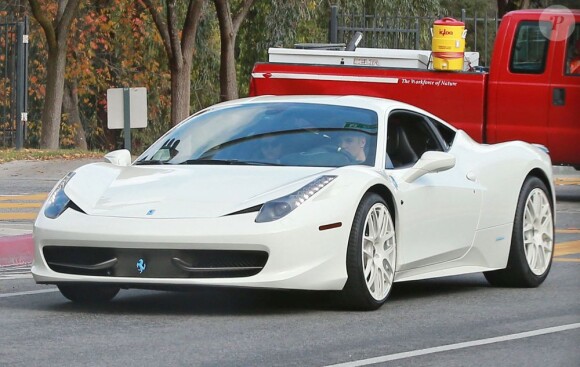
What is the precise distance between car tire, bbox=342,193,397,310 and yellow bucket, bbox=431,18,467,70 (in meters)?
10.5

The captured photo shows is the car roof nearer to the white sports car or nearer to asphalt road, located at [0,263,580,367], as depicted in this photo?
the white sports car

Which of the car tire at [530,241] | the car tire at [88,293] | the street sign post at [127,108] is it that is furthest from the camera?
the street sign post at [127,108]

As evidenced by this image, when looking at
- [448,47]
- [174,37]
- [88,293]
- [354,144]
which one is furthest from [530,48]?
[174,37]

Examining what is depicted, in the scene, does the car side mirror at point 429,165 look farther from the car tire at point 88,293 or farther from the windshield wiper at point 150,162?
the car tire at point 88,293

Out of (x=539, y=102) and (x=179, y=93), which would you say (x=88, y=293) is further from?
(x=179, y=93)

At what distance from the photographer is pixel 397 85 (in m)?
19.4

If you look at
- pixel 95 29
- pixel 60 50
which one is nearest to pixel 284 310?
pixel 60 50

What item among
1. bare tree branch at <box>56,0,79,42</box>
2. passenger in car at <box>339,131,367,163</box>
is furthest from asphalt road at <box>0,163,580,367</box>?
bare tree branch at <box>56,0,79,42</box>

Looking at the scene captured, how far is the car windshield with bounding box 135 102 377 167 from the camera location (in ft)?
29.6

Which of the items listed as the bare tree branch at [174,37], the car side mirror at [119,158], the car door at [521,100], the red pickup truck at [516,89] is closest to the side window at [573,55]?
the red pickup truck at [516,89]

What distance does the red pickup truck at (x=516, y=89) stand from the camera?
1923 centimetres

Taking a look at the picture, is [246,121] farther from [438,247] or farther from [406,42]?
[406,42]

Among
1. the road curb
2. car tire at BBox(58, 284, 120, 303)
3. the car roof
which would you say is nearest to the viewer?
car tire at BBox(58, 284, 120, 303)

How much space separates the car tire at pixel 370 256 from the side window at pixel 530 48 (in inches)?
429
